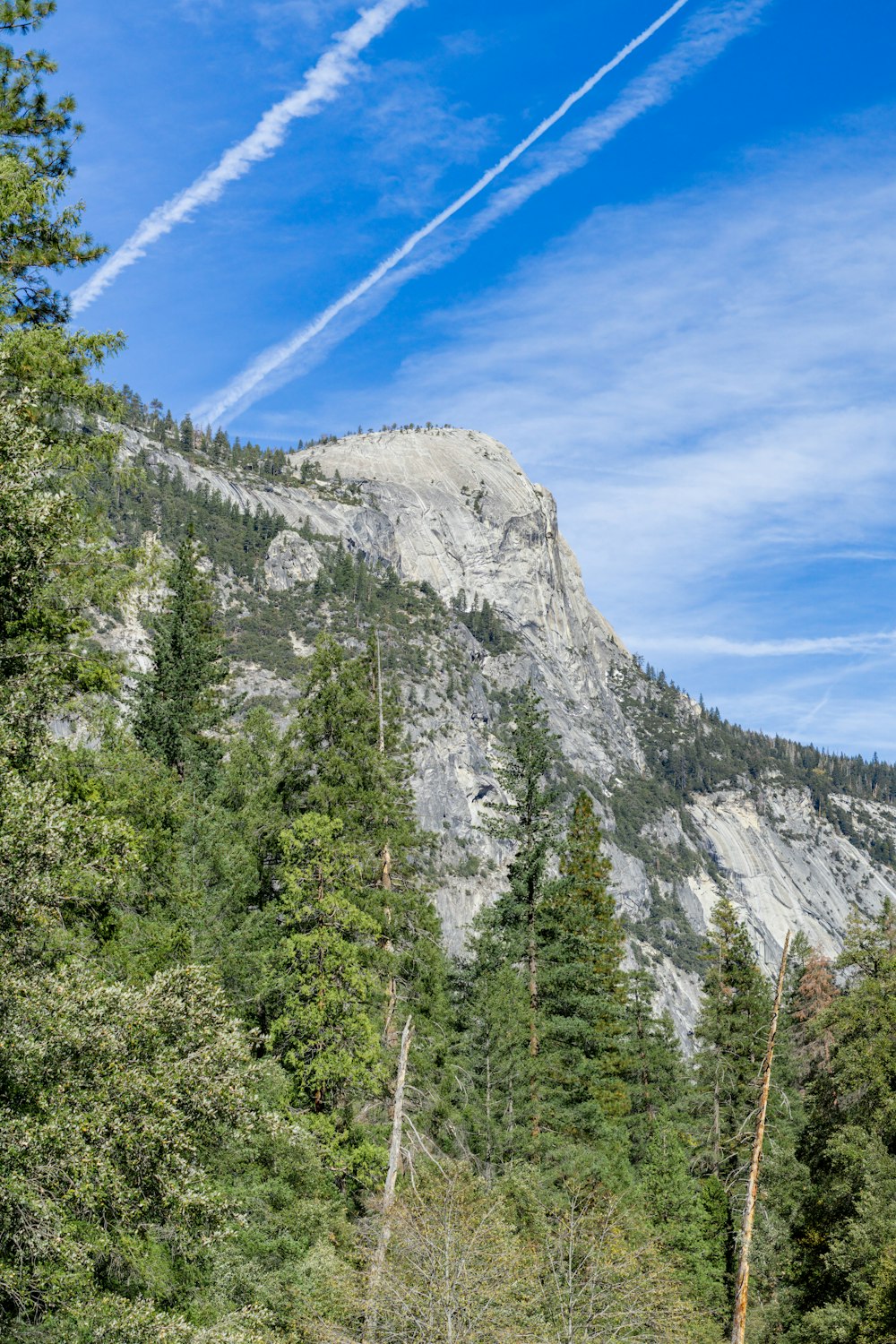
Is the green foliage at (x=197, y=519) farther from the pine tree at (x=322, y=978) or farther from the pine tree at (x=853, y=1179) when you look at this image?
the pine tree at (x=322, y=978)

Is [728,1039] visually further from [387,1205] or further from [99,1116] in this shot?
[99,1116]

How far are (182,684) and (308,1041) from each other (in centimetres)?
1657

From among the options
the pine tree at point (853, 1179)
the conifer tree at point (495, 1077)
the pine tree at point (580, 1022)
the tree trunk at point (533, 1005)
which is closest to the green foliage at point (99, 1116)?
the conifer tree at point (495, 1077)

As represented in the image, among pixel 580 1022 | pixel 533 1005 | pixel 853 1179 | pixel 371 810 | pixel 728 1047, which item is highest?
pixel 371 810

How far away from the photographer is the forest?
8812mm

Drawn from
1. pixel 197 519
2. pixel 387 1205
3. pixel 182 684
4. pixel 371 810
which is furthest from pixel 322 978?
pixel 197 519

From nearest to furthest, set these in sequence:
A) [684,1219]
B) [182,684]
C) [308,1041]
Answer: [308,1041] → [684,1219] → [182,684]

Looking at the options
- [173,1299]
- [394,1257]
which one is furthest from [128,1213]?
[394,1257]

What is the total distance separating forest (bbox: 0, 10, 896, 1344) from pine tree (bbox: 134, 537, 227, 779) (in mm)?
129

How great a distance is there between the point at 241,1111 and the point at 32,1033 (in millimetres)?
2474

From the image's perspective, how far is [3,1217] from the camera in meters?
8.12

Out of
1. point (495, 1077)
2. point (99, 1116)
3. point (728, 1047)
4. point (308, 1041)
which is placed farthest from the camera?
point (728, 1047)

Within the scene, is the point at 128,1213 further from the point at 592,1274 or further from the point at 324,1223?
the point at 324,1223

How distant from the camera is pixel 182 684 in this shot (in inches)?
1325
